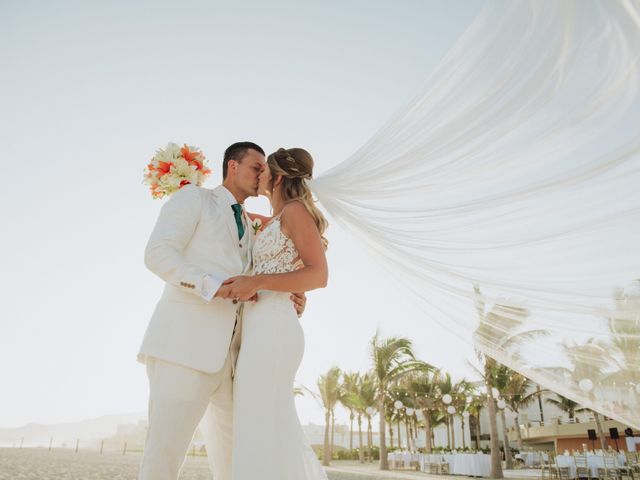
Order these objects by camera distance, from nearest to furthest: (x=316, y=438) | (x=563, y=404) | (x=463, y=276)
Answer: (x=463, y=276), (x=563, y=404), (x=316, y=438)

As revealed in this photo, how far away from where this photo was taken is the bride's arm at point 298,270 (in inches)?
116

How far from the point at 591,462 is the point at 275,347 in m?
17.7

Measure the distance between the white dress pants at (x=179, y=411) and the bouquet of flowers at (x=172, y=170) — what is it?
55.0 inches

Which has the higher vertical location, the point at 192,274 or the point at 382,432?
the point at 192,274

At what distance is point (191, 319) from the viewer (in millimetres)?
2994

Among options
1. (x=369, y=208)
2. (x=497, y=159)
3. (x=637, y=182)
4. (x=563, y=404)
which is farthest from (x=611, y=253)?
(x=563, y=404)

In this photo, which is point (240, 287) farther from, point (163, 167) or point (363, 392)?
point (363, 392)


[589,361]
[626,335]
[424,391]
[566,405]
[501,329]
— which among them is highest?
[424,391]

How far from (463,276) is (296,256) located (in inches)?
42.6

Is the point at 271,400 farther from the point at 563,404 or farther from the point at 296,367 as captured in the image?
the point at 563,404

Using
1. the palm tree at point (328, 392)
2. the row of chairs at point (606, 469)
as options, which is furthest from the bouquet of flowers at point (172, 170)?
the palm tree at point (328, 392)

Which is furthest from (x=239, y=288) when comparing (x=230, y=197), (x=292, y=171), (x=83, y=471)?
(x=83, y=471)

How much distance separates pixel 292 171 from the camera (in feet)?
11.5

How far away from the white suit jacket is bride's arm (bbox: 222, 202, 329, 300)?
0.14 meters
